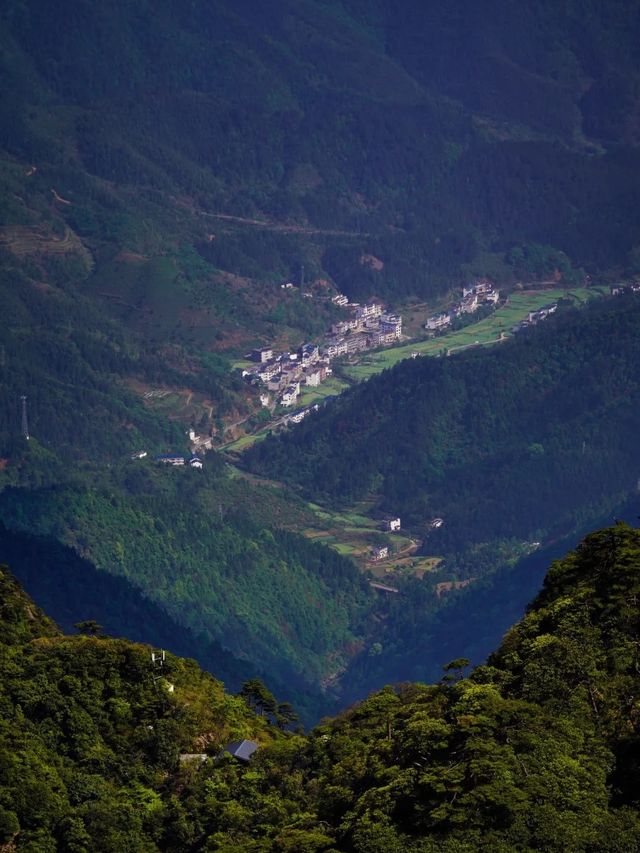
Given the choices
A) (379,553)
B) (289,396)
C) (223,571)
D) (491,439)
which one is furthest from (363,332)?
(223,571)

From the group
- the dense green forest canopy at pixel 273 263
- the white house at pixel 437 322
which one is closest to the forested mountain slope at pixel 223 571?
the dense green forest canopy at pixel 273 263

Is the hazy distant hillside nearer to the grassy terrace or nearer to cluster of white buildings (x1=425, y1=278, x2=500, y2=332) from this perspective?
cluster of white buildings (x1=425, y1=278, x2=500, y2=332)

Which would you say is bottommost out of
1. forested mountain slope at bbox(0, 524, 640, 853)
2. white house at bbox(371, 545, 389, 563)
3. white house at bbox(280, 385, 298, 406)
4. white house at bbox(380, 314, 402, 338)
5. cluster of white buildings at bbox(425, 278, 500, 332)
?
white house at bbox(371, 545, 389, 563)

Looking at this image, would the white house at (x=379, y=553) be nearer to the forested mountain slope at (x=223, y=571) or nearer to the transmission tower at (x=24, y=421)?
the forested mountain slope at (x=223, y=571)

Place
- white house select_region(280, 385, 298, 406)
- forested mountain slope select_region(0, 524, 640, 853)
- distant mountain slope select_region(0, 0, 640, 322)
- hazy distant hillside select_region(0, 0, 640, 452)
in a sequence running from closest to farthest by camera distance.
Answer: forested mountain slope select_region(0, 524, 640, 853)
white house select_region(280, 385, 298, 406)
hazy distant hillside select_region(0, 0, 640, 452)
distant mountain slope select_region(0, 0, 640, 322)

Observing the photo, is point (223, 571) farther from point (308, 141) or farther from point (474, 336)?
point (308, 141)

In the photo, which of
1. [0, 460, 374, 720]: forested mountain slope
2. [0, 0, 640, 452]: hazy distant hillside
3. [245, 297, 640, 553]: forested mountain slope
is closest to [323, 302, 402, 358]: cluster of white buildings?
[0, 0, 640, 452]: hazy distant hillside
